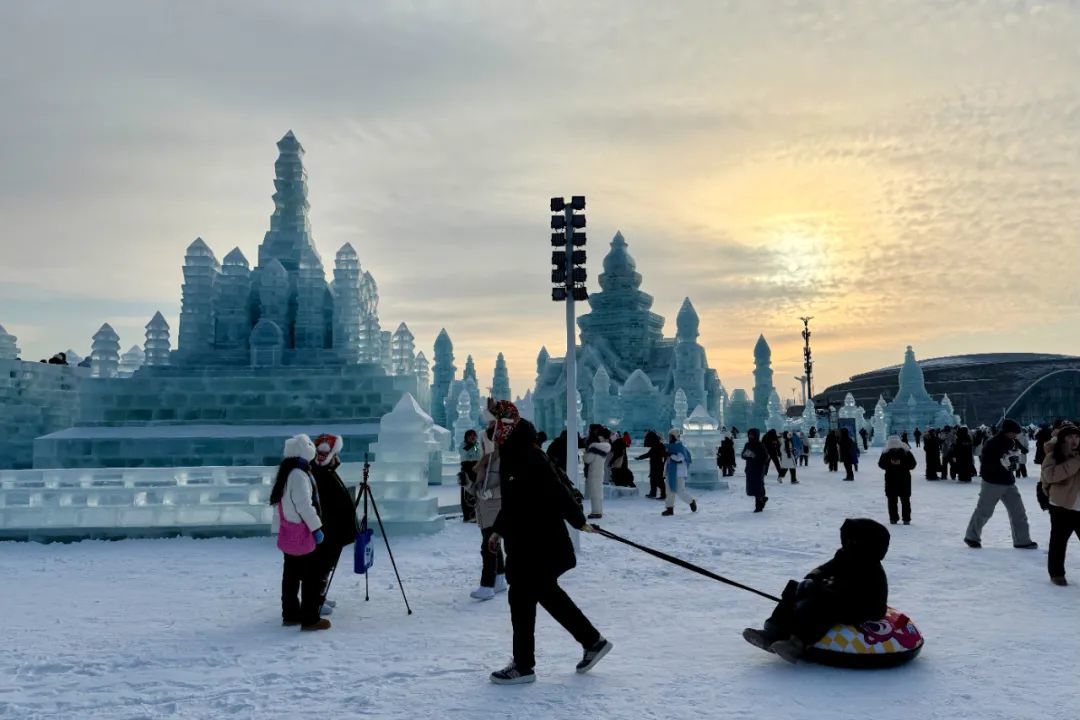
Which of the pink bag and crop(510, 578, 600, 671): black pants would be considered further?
the pink bag

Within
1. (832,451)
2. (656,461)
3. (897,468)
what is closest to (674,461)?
Result: (656,461)

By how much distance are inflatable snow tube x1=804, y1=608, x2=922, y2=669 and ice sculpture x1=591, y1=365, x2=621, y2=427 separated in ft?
121

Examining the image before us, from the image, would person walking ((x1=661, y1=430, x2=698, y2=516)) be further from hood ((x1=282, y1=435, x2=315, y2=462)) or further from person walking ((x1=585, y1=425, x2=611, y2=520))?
hood ((x1=282, y1=435, x2=315, y2=462))

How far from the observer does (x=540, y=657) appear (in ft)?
18.2

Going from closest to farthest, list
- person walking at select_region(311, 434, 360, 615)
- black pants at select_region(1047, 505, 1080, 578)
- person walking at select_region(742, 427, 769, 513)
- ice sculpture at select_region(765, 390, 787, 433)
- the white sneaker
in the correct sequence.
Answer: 1. person walking at select_region(311, 434, 360, 615)
2. the white sneaker
3. black pants at select_region(1047, 505, 1080, 578)
4. person walking at select_region(742, 427, 769, 513)
5. ice sculpture at select_region(765, 390, 787, 433)

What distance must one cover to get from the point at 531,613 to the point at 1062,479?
581cm

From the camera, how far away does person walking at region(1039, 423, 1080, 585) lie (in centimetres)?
759

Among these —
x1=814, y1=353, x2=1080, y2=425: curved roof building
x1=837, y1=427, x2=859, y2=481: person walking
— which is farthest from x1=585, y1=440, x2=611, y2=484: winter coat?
x1=814, y1=353, x2=1080, y2=425: curved roof building

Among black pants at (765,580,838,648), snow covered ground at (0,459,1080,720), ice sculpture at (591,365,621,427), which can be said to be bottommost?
snow covered ground at (0,459,1080,720)

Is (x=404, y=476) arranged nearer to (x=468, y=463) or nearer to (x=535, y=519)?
(x=468, y=463)

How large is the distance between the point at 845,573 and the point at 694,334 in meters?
39.3

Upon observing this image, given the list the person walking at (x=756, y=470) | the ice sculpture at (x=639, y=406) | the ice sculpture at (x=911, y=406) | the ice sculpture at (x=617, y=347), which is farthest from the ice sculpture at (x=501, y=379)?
the person walking at (x=756, y=470)

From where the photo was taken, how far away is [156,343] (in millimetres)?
22625

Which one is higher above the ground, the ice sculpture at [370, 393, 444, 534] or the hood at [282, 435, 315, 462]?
the hood at [282, 435, 315, 462]
